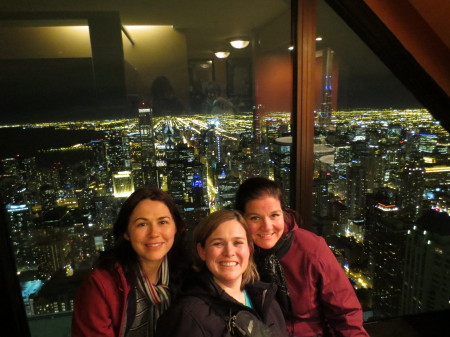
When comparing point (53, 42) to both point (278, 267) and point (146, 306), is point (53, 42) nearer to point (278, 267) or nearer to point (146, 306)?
point (146, 306)

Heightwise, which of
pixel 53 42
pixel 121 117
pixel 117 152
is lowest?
pixel 117 152

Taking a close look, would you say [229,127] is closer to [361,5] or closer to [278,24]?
[278,24]

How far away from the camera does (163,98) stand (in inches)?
75.3

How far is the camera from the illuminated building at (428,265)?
7.74ft

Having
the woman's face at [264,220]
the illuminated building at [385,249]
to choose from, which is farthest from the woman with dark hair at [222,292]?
the illuminated building at [385,249]

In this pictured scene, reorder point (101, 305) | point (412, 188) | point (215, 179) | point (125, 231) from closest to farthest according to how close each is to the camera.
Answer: point (101, 305)
point (125, 231)
point (215, 179)
point (412, 188)

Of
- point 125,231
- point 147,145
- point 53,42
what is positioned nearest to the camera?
point 125,231

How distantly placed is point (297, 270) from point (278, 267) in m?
0.09

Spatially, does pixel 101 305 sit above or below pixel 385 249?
above

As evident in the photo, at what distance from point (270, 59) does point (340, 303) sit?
1.49 metres

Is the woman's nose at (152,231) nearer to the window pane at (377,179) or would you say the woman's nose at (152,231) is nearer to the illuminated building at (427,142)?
the window pane at (377,179)

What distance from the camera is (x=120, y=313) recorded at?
122 cm

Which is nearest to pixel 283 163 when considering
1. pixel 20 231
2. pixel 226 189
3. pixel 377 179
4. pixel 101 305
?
pixel 226 189

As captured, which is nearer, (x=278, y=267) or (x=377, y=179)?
(x=278, y=267)
